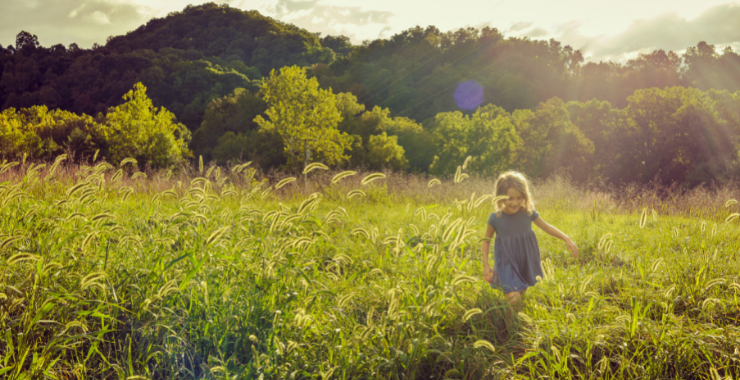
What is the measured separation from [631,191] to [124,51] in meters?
72.2

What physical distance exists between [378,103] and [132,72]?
112 feet

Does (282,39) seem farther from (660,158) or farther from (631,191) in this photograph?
(631,191)

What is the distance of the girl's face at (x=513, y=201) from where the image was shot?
3287 mm

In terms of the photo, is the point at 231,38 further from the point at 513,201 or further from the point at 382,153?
the point at 513,201

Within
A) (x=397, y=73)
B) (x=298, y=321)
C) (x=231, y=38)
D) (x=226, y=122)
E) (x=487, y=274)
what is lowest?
(x=487, y=274)

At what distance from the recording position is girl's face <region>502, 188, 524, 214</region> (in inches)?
129

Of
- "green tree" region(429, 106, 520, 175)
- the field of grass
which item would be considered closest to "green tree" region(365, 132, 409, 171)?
"green tree" region(429, 106, 520, 175)

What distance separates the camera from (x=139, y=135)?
69.7 feet

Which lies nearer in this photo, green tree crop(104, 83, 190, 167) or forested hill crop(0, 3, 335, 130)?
green tree crop(104, 83, 190, 167)

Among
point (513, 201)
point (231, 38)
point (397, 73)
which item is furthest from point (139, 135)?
point (231, 38)

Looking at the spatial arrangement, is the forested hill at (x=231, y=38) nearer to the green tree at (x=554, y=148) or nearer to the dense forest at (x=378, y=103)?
the dense forest at (x=378, y=103)

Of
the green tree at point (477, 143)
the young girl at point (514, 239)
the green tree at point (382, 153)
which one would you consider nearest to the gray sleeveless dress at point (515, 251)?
the young girl at point (514, 239)

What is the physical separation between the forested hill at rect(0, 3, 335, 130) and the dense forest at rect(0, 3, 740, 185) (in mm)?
201

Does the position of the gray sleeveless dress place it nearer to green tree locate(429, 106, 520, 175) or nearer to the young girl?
the young girl
